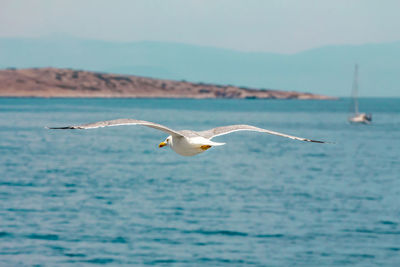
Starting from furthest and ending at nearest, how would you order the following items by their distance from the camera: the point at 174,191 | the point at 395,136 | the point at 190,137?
1. the point at 395,136
2. the point at 174,191
3. the point at 190,137

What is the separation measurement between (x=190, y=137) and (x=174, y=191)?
33.1 m

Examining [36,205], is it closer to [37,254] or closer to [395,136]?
[37,254]

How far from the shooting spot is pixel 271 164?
6731 cm

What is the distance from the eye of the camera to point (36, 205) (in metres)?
41.0

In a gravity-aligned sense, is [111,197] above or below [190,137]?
below

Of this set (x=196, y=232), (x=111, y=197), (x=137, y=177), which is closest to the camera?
(x=196, y=232)

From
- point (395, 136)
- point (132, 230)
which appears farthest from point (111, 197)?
point (395, 136)

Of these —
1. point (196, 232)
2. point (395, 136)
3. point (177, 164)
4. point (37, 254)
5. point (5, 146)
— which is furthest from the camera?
point (395, 136)

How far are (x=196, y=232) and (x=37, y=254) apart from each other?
8.38 metres

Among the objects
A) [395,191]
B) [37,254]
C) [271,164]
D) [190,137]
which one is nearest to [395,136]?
[271,164]

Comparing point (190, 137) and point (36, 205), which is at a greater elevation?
point (190, 137)

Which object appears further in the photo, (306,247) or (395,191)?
(395,191)

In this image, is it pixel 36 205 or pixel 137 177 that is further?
pixel 137 177

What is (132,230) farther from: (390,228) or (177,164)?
(177,164)
